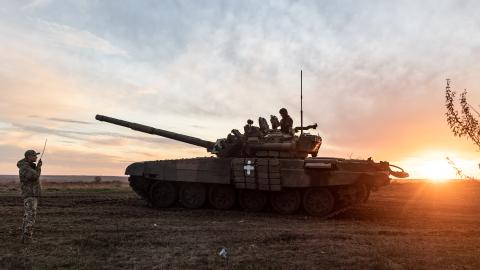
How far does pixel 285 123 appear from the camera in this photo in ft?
67.9

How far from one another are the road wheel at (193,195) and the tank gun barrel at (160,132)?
181 centimetres

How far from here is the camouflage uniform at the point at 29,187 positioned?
11555 millimetres

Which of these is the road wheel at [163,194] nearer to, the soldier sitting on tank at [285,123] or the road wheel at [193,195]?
the road wheel at [193,195]

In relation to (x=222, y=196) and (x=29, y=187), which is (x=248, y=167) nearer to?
(x=222, y=196)

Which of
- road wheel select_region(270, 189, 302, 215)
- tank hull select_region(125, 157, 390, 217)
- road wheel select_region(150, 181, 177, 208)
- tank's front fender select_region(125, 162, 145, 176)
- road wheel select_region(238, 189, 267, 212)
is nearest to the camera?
tank hull select_region(125, 157, 390, 217)

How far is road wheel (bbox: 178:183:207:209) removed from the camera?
69.9 feet

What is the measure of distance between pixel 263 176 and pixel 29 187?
949cm

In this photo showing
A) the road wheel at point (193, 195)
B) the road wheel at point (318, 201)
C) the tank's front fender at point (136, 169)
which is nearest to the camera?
the road wheel at point (318, 201)

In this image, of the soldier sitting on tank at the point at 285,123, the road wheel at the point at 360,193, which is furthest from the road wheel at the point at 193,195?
the road wheel at the point at 360,193

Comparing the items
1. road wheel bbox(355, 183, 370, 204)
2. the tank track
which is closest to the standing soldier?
the tank track

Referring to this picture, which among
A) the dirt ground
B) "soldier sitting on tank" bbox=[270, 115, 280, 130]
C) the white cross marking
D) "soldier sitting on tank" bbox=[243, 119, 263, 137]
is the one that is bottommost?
the dirt ground

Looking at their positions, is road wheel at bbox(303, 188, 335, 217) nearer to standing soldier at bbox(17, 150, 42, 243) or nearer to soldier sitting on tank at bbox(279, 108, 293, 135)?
soldier sitting on tank at bbox(279, 108, 293, 135)

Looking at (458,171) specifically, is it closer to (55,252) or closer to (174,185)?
(55,252)

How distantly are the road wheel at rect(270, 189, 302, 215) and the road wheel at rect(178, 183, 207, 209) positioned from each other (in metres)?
2.97
